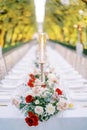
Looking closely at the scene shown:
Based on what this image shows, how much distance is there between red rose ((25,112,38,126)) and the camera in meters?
4.97

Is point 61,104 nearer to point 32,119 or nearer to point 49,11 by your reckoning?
point 32,119

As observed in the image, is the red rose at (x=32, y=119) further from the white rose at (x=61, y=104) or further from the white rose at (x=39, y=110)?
the white rose at (x=61, y=104)

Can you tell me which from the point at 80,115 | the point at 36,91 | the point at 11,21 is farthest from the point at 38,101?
the point at 11,21

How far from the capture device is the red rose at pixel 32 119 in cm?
497

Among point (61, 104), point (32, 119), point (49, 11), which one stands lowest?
point (49, 11)

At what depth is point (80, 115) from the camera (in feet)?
17.1

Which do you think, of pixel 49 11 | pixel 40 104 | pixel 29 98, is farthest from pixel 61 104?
pixel 49 11

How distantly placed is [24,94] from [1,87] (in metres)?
3.62

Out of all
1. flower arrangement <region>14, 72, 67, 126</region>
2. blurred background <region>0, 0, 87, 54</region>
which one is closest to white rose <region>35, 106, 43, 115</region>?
flower arrangement <region>14, 72, 67, 126</region>

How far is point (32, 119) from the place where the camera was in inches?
196

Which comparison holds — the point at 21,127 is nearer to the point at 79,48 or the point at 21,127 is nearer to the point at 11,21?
the point at 79,48

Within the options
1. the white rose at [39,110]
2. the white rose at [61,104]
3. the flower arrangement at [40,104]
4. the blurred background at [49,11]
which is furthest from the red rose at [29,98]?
the blurred background at [49,11]

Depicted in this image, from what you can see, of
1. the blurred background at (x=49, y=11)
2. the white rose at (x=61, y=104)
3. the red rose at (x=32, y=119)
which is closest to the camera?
the red rose at (x=32, y=119)

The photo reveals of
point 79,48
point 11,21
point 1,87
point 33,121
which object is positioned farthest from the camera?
point 11,21
